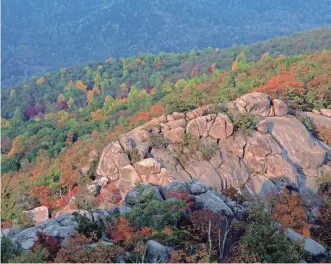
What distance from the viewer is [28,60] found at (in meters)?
191

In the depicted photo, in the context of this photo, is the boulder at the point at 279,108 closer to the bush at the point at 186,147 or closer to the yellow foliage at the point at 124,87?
the bush at the point at 186,147

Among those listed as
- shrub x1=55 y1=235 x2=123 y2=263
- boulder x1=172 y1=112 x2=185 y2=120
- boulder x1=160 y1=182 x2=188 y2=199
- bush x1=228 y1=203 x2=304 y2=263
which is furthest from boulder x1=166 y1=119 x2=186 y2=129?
shrub x1=55 y1=235 x2=123 y2=263

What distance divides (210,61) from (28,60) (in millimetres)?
113112

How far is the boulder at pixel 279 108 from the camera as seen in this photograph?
2798 cm

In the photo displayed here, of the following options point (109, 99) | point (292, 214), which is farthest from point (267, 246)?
point (109, 99)

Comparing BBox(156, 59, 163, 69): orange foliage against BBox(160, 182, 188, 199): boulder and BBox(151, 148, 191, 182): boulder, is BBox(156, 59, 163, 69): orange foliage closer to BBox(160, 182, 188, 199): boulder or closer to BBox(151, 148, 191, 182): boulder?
BBox(151, 148, 191, 182): boulder

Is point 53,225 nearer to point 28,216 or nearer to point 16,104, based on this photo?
point 28,216

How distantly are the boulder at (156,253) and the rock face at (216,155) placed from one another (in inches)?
352

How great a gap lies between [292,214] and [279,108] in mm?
9899

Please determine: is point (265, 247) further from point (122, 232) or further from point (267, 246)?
→ point (122, 232)

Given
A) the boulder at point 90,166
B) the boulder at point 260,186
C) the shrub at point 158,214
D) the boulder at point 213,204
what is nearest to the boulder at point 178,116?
the boulder at point 90,166

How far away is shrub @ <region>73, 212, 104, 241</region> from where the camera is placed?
1500 centimetres

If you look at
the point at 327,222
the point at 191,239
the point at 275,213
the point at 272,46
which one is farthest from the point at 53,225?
the point at 272,46

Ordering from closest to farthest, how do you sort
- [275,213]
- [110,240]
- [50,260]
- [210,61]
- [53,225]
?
1. [50,260]
2. [110,240]
3. [53,225]
4. [275,213]
5. [210,61]
